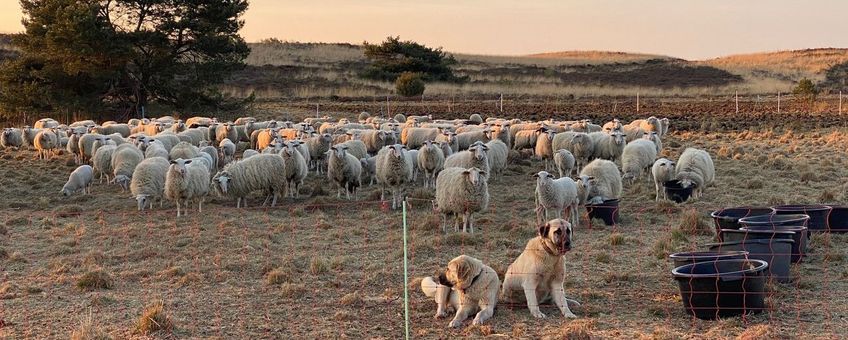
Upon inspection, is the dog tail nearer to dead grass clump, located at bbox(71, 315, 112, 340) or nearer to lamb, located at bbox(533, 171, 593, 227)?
dead grass clump, located at bbox(71, 315, 112, 340)

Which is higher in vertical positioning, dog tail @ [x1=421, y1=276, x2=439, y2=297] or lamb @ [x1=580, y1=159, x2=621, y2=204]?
lamb @ [x1=580, y1=159, x2=621, y2=204]

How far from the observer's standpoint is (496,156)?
798 inches

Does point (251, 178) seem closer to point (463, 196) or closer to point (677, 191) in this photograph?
point (463, 196)

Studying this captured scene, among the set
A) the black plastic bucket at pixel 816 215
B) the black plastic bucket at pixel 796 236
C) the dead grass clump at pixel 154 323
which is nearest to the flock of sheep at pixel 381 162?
the black plastic bucket at pixel 816 215

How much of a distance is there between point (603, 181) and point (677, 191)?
204 cm

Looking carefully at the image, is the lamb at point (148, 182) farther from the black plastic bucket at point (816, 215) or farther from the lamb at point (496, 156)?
the black plastic bucket at point (816, 215)

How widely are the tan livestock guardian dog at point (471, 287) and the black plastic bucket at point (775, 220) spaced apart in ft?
13.7

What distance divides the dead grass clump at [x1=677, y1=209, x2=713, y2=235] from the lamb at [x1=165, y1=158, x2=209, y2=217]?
9.06 meters

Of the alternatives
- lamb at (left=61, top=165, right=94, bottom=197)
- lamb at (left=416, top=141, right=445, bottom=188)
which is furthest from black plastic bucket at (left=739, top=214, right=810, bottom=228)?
lamb at (left=61, top=165, right=94, bottom=197)

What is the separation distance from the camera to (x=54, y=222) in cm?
1534

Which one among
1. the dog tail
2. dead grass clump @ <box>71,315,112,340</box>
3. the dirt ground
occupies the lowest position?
the dirt ground

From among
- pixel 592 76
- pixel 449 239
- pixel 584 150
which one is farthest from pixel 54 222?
pixel 592 76

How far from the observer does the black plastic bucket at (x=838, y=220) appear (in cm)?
1258

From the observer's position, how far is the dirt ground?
8.52 m
